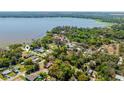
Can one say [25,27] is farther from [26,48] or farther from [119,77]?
[119,77]

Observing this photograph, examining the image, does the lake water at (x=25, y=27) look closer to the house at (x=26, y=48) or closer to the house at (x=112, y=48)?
the house at (x=26, y=48)

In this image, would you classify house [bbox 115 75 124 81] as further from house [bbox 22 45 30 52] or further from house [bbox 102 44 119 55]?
house [bbox 22 45 30 52]

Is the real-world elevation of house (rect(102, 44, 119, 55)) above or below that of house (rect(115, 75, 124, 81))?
above

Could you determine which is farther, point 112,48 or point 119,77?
point 112,48

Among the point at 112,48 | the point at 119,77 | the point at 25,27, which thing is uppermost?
the point at 25,27

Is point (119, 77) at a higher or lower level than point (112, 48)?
lower

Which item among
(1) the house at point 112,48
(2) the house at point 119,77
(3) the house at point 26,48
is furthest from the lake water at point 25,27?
(2) the house at point 119,77

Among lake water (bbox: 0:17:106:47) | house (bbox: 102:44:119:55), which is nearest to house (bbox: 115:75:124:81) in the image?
house (bbox: 102:44:119:55)

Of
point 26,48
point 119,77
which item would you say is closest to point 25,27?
point 26,48
